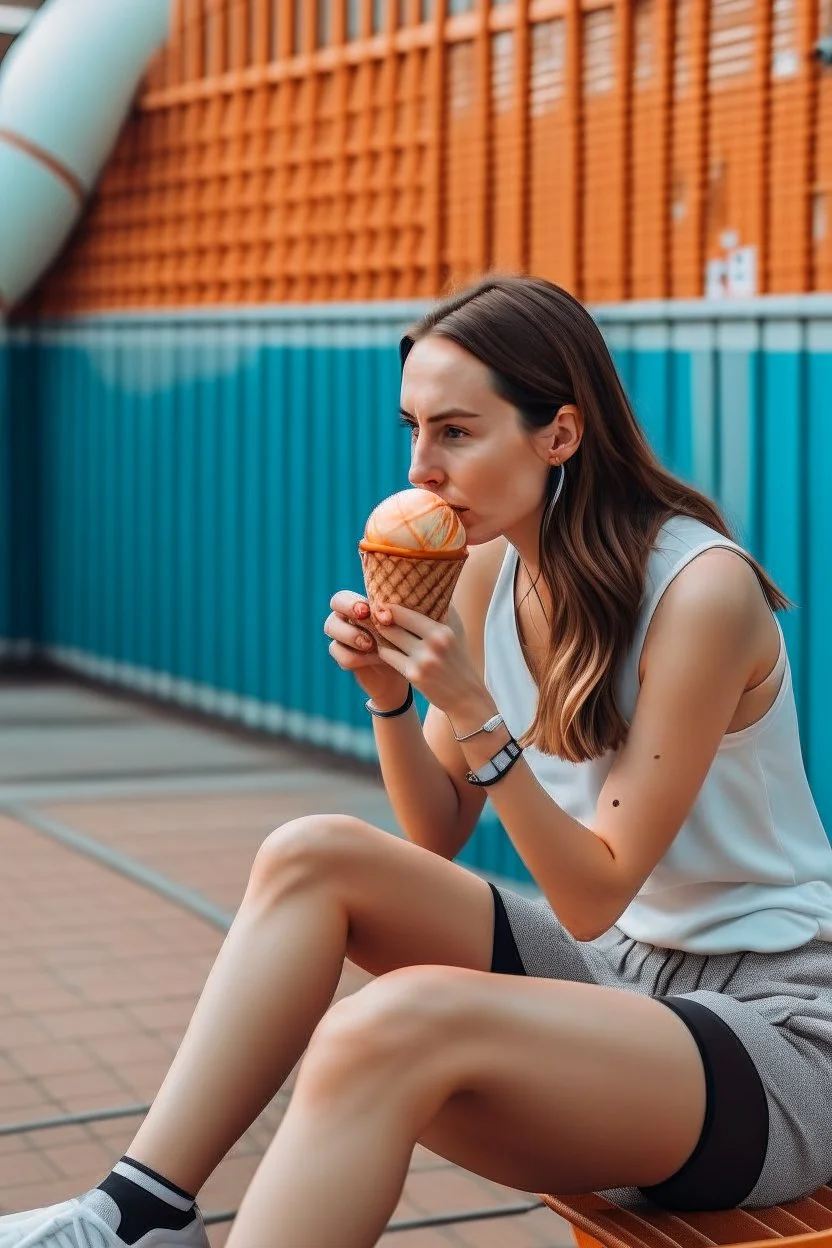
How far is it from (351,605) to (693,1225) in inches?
33.6

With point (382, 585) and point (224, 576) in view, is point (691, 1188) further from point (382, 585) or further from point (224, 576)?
point (224, 576)

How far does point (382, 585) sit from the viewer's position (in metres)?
2.52

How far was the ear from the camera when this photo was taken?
8.35ft

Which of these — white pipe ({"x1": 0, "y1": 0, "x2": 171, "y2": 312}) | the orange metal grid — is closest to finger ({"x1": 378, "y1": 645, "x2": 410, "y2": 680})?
the orange metal grid

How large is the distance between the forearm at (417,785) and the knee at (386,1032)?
568 mm

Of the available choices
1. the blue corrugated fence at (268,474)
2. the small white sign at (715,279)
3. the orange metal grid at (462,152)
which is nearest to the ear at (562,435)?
the blue corrugated fence at (268,474)

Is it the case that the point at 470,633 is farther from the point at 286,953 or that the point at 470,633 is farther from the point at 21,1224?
→ the point at 21,1224

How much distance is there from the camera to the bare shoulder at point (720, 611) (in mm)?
2416

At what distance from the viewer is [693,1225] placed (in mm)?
2232

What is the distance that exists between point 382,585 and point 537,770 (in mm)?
367

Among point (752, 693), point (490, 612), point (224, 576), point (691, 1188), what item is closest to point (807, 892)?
point (752, 693)

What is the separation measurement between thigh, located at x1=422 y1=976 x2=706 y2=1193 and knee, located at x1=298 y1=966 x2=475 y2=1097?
0.02 m

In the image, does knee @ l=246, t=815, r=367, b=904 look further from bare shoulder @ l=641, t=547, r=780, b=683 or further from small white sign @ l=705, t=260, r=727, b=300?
small white sign @ l=705, t=260, r=727, b=300

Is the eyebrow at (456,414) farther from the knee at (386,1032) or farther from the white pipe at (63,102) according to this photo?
the white pipe at (63,102)
